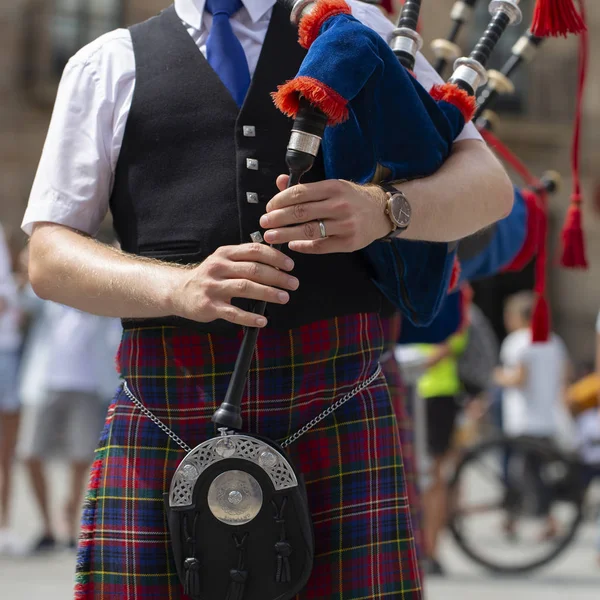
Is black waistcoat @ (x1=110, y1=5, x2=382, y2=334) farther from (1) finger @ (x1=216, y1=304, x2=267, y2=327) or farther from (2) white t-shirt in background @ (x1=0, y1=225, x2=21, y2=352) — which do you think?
(2) white t-shirt in background @ (x1=0, y1=225, x2=21, y2=352)

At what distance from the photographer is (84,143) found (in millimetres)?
1900

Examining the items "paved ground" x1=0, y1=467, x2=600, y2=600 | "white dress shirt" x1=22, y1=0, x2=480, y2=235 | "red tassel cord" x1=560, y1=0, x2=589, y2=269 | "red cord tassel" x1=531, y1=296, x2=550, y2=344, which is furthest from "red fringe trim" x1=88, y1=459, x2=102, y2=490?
"paved ground" x1=0, y1=467, x2=600, y2=600

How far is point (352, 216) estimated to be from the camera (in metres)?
1.60

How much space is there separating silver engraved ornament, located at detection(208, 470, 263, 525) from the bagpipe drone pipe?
427 mm

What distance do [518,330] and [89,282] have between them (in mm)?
5349

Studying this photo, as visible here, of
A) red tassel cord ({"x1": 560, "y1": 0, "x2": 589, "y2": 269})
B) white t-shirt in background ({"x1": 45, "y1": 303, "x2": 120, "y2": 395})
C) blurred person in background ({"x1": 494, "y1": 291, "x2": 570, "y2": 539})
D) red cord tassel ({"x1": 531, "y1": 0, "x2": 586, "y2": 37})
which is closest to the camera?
red cord tassel ({"x1": 531, "y1": 0, "x2": 586, "y2": 37})

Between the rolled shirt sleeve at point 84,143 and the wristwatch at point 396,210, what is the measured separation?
50cm

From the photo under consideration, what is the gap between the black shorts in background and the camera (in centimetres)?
590

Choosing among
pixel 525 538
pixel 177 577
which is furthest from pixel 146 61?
pixel 525 538

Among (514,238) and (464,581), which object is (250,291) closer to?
(514,238)

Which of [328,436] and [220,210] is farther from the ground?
[220,210]

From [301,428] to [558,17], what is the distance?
904 millimetres

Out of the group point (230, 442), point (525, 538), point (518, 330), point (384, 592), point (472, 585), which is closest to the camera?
point (230, 442)

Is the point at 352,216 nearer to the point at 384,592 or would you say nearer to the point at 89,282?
the point at 89,282
